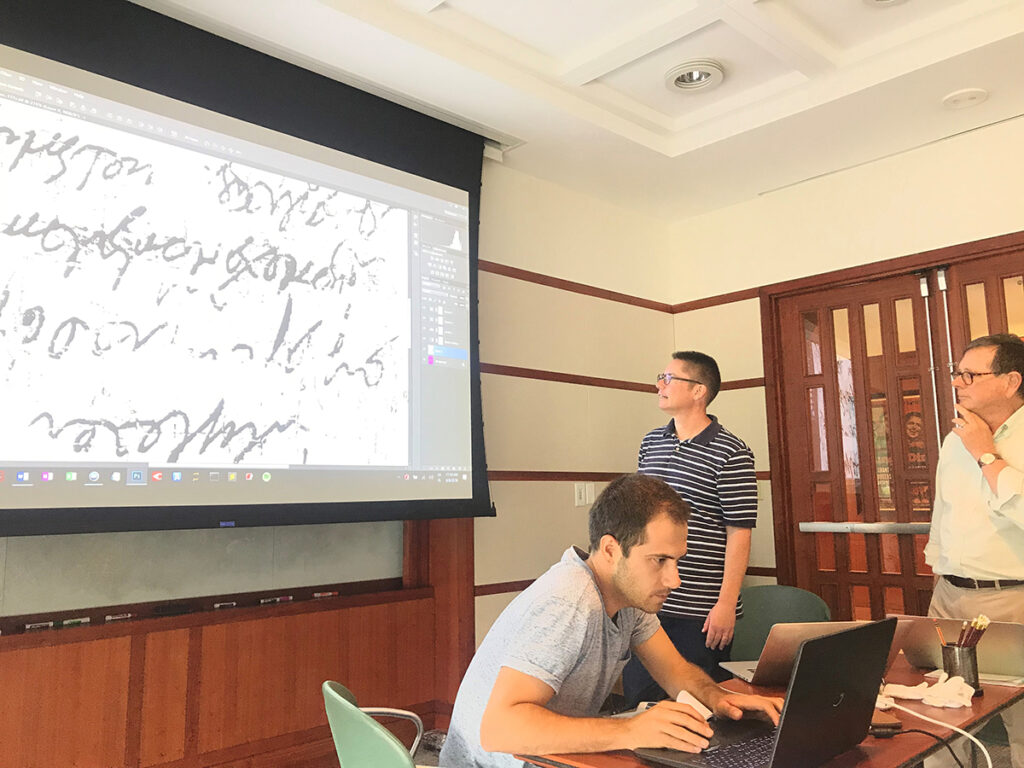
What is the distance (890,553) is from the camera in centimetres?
376

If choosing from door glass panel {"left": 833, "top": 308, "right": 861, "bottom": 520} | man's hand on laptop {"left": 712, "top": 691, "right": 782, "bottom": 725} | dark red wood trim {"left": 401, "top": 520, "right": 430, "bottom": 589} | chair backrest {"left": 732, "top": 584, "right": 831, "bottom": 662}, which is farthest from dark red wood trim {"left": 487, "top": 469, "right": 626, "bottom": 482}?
man's hand on laptop {"left": 712, "top": 691, "right": 782, "bottom": 725}

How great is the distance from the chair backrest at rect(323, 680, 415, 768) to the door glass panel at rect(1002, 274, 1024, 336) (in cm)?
326

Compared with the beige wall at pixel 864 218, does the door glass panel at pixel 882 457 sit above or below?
below

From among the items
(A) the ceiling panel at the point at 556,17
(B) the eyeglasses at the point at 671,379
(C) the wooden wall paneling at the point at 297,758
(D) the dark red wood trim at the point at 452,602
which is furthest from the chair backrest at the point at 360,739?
(A) the ceiling panel at the point at 556,17

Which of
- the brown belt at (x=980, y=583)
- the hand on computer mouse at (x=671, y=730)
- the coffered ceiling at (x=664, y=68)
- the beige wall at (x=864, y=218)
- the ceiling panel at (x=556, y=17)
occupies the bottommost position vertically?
the hand on computer mouse at (x=671, y=730)

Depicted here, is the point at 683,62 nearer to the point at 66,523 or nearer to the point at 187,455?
the point at 187,455

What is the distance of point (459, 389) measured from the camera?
3.40 metres

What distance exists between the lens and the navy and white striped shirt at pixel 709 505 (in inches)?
111

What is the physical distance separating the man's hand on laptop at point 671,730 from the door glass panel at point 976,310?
2849 mm

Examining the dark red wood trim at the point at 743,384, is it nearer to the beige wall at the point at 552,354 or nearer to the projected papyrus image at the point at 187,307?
the beige wall at the point at 552,354

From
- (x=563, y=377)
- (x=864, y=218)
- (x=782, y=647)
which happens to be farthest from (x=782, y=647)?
(x=864, y=218)

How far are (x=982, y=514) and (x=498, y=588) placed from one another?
76.7 inches

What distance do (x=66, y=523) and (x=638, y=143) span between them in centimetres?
279

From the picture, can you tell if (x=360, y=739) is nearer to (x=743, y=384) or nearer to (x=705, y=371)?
(x=705, y=371)
